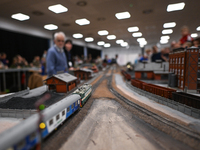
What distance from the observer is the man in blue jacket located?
7.25 metres

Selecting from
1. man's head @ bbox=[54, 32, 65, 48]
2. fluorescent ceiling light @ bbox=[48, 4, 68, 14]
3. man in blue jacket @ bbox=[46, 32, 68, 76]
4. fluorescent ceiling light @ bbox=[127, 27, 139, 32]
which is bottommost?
man in blue jacket @ bbox=[46, 32, 68, 76]

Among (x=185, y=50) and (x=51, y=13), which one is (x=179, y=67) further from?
(x=51, y=13)

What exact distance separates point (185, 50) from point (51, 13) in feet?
24.7

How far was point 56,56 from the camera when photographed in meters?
7.46

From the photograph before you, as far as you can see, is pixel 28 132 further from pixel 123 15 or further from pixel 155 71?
pixel 155 71

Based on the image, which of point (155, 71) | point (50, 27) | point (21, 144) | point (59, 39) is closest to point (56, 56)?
point (59, 39)

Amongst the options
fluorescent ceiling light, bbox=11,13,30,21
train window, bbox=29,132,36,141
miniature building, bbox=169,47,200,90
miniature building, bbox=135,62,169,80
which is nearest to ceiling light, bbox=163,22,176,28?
miniature building, bbox=169,47,200,90

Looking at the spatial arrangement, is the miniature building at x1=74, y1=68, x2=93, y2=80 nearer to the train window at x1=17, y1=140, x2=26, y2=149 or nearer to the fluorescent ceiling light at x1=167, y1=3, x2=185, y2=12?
the fluorescent ceiling light at x1=167, y1=3, x2=185, y2=12

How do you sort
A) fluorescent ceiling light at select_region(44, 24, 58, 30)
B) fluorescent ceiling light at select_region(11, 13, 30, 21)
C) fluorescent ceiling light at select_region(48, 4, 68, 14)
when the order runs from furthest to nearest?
fluorescent ceiling light at select_region(44, 24, 58, 30) < fluorescent ceiling light at select_region(11, 13, 30, 21) < fluorescent ceiling light at select_region(48, 4, 68, 14)

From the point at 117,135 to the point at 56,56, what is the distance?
6.09 meters

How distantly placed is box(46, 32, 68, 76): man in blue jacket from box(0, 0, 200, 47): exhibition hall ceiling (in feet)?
3.95

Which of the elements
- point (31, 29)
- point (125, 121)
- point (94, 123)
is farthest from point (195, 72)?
point (31, 29)

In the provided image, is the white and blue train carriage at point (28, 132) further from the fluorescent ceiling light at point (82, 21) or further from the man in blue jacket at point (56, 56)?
the fluorescent ceiling light at point (82, 21)

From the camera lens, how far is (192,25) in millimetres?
5297
